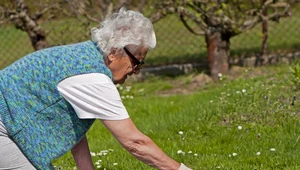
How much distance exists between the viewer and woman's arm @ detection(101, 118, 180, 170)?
3.41 meters

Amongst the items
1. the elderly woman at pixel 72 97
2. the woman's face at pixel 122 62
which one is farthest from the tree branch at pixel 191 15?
the woman's face at pixel 122 62

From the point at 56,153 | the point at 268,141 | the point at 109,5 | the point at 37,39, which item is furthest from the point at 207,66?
the point at 56,153

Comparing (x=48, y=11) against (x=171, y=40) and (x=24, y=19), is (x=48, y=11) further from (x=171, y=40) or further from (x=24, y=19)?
(x=171, y=40)

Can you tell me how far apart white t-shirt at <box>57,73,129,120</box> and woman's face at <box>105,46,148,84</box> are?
11 cm

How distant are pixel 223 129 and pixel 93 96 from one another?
295 centimetres

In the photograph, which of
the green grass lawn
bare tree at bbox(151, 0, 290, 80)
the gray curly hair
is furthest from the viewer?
bare tree at bbox(151, 0, 290, 80)

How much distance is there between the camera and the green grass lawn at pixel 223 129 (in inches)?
208

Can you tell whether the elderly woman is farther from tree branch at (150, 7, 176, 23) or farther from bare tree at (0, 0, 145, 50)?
bare tree at (0, 0, 145, 50)

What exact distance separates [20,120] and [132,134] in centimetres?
63

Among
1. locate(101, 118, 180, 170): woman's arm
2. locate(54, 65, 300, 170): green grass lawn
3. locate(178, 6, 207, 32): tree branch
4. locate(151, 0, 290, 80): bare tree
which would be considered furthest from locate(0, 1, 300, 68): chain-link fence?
locate(101, 118, 180, 170): woman's arm

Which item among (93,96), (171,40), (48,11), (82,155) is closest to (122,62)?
(93,96)

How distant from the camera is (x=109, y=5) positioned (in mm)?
9117

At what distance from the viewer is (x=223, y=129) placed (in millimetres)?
6133

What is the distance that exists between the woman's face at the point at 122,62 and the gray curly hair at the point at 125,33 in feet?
0.10
